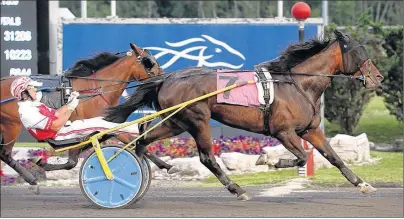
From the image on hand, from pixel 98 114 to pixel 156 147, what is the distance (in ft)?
11.3

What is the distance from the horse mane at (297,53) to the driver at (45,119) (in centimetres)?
202

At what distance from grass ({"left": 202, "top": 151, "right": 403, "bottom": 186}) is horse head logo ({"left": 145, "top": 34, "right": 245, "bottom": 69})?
3.00m

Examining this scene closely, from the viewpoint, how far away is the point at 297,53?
36.6 feet

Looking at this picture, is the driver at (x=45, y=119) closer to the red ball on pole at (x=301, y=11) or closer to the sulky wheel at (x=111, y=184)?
the sulky wheel at (x=111, y=184)

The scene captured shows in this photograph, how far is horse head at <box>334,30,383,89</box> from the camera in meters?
Result: 11.0

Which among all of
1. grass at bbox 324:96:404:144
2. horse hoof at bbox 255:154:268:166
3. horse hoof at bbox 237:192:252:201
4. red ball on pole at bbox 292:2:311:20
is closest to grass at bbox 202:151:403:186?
horse hoof at bbox 255:154:268:166

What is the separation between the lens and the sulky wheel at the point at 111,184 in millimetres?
10281

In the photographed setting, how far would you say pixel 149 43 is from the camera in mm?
17078

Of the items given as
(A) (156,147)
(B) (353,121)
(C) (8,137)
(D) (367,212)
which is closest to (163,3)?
(B) (353,121)

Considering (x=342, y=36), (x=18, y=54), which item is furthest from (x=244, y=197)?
(x=18, y=54)

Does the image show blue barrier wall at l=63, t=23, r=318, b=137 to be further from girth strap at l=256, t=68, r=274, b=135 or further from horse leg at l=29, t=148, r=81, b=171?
girth strap at l=256, t=68, r=274, b=135

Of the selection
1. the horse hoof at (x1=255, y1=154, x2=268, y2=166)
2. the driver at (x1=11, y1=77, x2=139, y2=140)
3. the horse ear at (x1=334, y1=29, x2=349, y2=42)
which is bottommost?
the horse hoof at (x1=255, y1=154, x2=268, y2=166)

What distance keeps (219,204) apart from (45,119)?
214cm

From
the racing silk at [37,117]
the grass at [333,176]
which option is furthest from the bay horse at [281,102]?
the grass at [333,176]
